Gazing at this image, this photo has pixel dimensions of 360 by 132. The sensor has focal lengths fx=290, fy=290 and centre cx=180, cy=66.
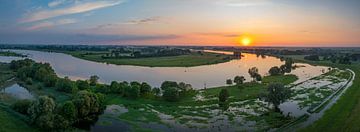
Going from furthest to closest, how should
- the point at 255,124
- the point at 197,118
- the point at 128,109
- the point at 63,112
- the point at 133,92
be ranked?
the point at 133,92 → the point at 128,109 → the point at 197,118 → the point at 255,124 → the point at 63,112

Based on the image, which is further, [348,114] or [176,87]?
[176,87]

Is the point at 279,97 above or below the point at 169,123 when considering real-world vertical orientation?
above

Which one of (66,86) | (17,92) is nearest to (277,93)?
(66,86)

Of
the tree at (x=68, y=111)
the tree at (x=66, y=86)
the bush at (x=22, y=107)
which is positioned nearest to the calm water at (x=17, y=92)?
the tree at (x=66, y=86)

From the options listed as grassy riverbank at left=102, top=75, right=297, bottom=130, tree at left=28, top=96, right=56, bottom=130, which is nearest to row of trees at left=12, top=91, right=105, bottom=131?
tree at left=28, top=96, right=56, bottom=130

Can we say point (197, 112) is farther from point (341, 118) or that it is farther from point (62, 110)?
point (341, 118)

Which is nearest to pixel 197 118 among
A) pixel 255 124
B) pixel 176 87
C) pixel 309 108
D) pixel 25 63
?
pixel 255 124

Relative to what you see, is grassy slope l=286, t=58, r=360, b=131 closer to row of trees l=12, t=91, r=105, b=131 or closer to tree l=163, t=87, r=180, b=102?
tree l=163, t=87, r=180, b=102

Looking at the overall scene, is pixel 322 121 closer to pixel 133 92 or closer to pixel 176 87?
pixel 176 87
